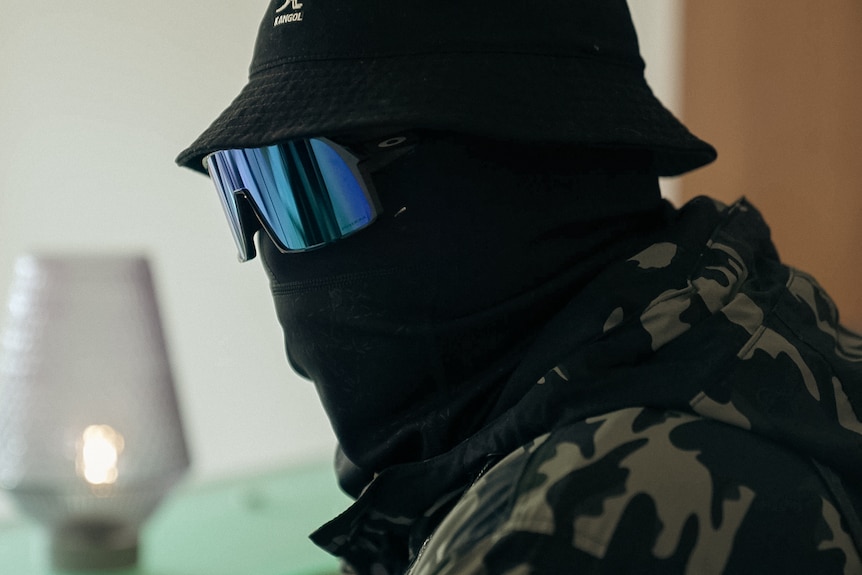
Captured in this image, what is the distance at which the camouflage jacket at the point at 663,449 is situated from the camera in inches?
22.9

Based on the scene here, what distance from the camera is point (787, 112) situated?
1897mm

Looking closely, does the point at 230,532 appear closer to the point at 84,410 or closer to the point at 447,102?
the point at 84,410

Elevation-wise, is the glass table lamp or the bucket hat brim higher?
the bucket hat brim

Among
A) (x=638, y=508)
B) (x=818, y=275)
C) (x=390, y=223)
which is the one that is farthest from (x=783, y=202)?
(x=638, y=508)

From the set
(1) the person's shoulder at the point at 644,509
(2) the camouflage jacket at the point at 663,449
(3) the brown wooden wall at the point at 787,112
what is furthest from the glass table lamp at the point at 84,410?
(3) the brown wooden wall at the point at 787,112

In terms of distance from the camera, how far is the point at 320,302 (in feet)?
2.65

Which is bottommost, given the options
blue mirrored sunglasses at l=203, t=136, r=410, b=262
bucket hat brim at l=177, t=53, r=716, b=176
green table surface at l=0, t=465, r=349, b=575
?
green table surface at l=0, t=465, r=349, b=575

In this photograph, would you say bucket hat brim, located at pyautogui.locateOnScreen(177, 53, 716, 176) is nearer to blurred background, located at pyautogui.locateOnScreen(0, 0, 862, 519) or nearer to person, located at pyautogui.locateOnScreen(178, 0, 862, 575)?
person, located at pyautogui.locateOnScreen(178, 0, 862, 575)

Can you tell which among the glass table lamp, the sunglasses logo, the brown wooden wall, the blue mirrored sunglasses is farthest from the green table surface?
the brown wooden wall

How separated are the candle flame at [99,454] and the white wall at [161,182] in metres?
0.21

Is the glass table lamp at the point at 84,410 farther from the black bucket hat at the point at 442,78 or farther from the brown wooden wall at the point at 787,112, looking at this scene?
the brown wooden wall at the point at 787,112

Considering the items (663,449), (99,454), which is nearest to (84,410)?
(99,454)

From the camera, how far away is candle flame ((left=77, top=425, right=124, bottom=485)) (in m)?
1.12

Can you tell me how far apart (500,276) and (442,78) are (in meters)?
0.16
